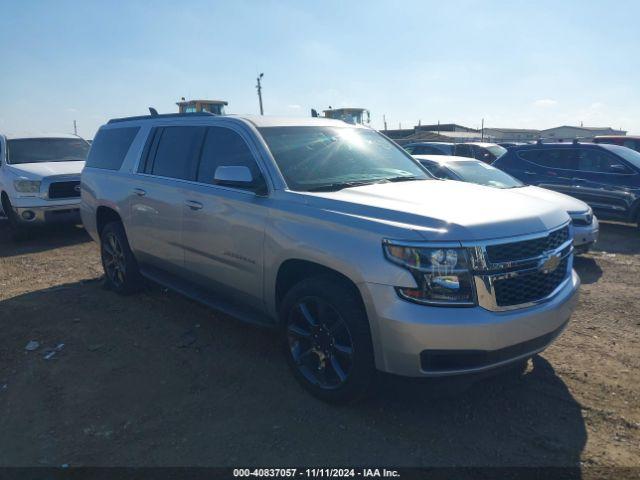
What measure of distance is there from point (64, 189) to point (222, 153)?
623cm

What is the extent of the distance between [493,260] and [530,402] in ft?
4.03

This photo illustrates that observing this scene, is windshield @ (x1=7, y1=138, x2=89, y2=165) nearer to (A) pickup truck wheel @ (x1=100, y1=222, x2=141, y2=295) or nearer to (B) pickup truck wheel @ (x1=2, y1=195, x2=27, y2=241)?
(B) pickup truck wheel @ (x1=2, y1=195, x2=27, y2=241)

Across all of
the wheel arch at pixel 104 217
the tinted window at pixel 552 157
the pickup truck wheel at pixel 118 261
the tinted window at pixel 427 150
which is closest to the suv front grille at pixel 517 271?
the pickup truck wheel at pixel 118 261

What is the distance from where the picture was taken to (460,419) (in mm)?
3223

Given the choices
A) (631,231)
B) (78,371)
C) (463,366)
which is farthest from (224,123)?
(631,231)

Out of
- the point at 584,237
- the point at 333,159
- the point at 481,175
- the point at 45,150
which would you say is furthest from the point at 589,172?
the point at 45,150

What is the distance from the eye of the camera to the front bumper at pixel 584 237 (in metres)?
6.84

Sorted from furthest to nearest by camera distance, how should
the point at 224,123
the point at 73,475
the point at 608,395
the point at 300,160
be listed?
1. the point at 224,123
2. the point at 300,160
3. the point at 608,395
4. the point at 73,475

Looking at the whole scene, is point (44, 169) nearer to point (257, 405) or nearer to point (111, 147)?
point (111, 147)

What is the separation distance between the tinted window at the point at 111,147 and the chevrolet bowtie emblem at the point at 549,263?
4357 mm

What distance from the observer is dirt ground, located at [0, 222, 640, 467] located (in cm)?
291

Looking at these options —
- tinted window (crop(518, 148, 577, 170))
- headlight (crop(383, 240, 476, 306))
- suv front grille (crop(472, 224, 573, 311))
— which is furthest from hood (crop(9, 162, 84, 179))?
tinted window (crop(518, 148, 577, 170))

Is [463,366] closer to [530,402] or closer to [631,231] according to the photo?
[530,402]

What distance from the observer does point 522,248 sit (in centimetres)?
296
